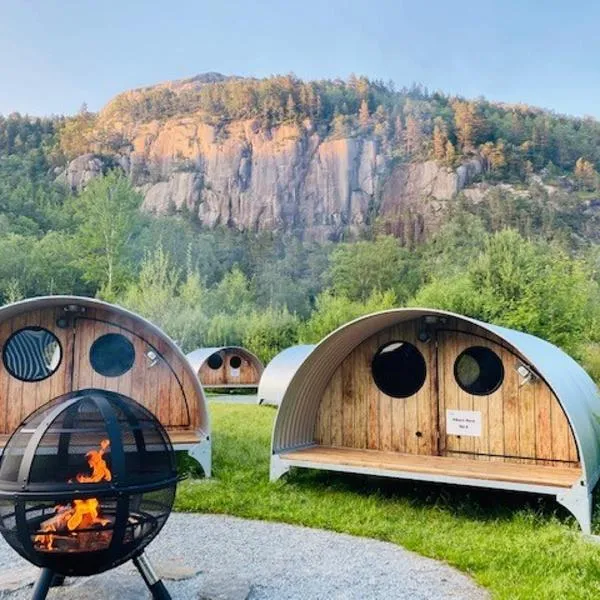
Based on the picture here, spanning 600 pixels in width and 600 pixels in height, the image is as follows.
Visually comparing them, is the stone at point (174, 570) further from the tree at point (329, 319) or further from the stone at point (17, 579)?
the tree at point (329, 319)

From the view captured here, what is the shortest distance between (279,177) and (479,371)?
225 ft

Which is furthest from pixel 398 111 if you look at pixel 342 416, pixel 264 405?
pixel 342 416

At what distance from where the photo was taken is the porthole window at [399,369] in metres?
7.34

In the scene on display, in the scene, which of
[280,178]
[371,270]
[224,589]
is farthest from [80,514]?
[280,178]

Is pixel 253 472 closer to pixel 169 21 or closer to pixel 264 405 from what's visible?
pixel 264 405

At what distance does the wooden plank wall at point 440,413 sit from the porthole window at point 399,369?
0.21ft

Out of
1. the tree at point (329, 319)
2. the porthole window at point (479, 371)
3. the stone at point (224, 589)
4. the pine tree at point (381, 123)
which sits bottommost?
the stone at point (224, 589)

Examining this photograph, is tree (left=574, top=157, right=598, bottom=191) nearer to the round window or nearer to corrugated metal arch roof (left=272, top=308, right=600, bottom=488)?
corrugated metal arch roof (left=272, top=308, right=600, bottom=488)

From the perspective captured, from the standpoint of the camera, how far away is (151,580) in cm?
361

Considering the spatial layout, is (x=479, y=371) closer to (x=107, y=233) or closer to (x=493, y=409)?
(x=493, y=409)

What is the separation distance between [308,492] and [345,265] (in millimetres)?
44786

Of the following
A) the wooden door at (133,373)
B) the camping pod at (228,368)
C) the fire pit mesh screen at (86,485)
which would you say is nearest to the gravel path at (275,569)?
the fire pit mesh screen at (86,485)

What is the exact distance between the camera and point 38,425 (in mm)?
Result: 3404

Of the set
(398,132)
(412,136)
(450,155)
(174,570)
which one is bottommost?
(174,570)
